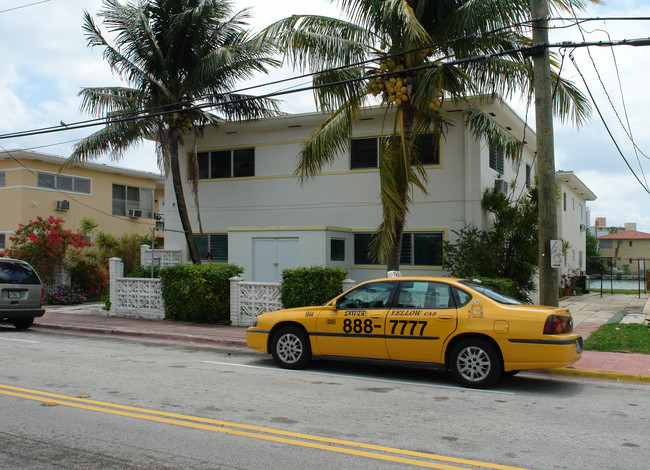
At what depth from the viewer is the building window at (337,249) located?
16812 millimetres

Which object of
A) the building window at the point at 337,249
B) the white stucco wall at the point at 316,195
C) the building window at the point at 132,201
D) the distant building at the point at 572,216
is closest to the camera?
the white stucco wall at the point at 316,195

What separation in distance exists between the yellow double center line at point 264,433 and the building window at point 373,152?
39.6 feet

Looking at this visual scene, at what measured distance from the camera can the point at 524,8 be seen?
38.8 ft

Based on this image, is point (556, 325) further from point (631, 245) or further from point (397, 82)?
point (631, 245)

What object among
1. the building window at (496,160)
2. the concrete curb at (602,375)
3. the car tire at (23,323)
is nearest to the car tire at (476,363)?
the concrete curb at (602,375)

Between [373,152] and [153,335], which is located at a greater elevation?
[373,152]

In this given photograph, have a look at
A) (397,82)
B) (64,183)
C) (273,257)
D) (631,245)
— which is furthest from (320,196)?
(631,245)

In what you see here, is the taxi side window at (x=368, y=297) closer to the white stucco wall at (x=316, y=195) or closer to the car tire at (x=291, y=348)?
the car tire at (x=291, y=348)

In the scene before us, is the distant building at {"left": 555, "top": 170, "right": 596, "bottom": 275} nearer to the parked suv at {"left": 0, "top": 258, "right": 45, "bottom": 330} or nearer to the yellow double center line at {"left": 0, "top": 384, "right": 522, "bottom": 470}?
the parked suv at {"left": 0, "top": 258, "right": 45, "bottom": 330}

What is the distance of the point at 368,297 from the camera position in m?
8.98

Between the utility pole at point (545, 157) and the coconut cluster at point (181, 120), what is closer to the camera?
the utility pole at point (545, 157)

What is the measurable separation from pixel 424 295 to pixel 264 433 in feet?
11.9

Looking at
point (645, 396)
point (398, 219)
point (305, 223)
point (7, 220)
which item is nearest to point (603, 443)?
point (645, 396)

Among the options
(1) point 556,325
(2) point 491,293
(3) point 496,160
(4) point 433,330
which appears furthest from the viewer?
(3) point 496,160
